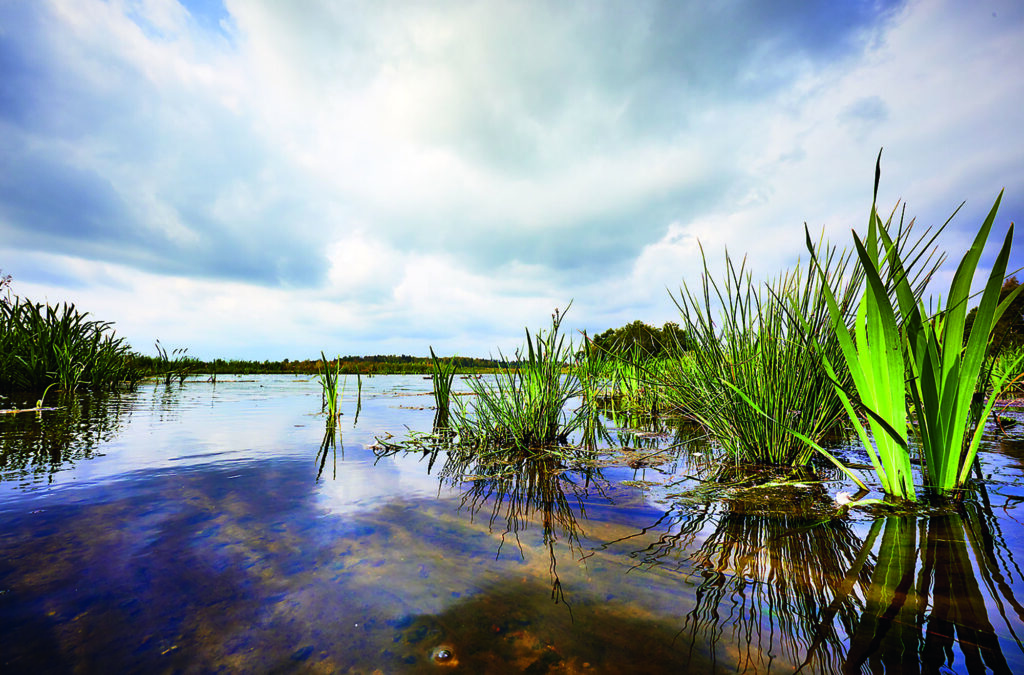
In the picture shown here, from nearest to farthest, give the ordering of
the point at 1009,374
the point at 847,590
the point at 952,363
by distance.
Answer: the point at 847,590 < the point at 952,363 < the point at 1009,374

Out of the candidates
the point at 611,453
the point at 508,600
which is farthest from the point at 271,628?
the point at 611,453

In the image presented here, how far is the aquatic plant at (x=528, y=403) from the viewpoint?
386cm

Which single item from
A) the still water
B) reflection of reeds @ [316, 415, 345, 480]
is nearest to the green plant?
the still water

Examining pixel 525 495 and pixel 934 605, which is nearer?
pixel 934 605

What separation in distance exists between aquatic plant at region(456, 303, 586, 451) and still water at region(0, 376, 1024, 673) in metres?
1.10

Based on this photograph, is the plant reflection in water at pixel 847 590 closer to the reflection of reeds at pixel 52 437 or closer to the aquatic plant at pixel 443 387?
the aquatic plant at pixel 443 387

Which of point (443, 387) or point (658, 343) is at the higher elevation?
point (658, 343)

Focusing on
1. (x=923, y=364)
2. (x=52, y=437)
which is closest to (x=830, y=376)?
(x=923, y=364)

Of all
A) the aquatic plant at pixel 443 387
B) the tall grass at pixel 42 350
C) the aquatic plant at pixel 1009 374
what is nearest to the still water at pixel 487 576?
the aquatic plant at pixel 1009 374

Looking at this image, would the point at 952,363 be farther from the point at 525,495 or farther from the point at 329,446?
the point at 329,446

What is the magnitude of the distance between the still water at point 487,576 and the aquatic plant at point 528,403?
1.10 meters

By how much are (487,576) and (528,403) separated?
2.43m

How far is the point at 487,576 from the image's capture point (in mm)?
1461

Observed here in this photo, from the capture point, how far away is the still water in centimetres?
→ 104
